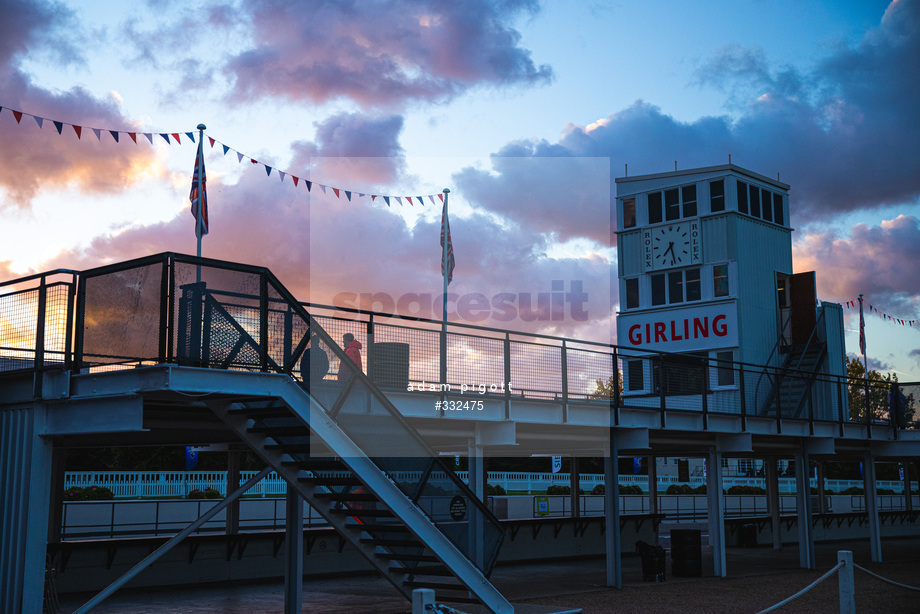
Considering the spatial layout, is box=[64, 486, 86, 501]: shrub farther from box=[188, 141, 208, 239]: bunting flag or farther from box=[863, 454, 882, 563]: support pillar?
box=[863, 454, 882, 563]: support pillar

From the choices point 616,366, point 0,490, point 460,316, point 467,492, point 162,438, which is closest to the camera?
point 0,490

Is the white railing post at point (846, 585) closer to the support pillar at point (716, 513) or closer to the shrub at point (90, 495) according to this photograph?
the support pillar at point (716, 513)

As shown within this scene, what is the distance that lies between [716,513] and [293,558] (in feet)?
40.4

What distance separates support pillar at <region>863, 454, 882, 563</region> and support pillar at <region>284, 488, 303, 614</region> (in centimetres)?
2018

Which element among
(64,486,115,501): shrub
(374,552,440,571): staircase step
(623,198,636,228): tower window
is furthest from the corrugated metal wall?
(64,486,115,501): shrub

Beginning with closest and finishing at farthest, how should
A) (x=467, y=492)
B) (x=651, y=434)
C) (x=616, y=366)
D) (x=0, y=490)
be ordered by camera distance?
(x=0, y=490), (x=467, y=492), (x=616, y=366), (x=651, y=434)

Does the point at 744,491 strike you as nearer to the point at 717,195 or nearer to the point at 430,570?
the point at 717,195

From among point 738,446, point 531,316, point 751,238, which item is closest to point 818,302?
point 751,238

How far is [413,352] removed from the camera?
1559cm

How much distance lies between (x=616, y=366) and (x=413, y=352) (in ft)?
19.4

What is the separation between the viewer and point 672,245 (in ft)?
107

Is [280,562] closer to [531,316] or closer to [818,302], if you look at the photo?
[531,316]

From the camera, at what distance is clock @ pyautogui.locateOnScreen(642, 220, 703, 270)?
104 ft

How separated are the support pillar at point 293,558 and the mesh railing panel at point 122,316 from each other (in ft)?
15.8
